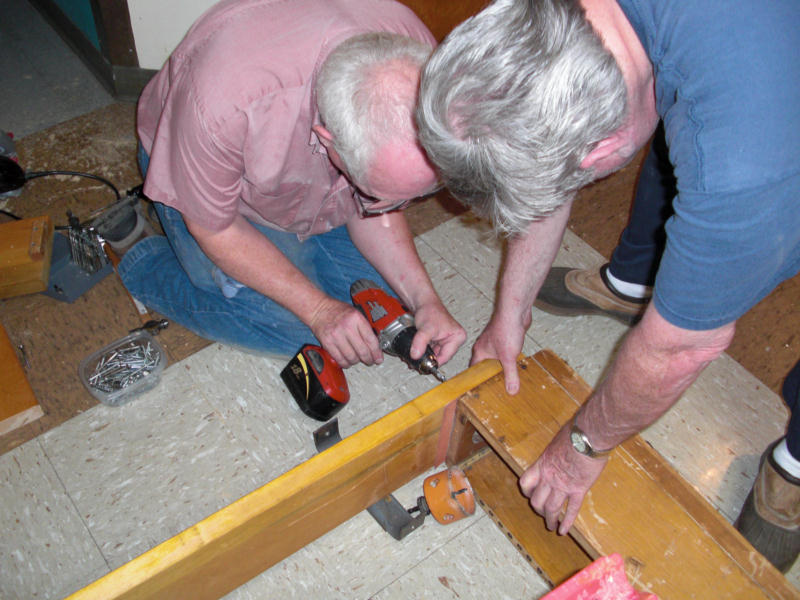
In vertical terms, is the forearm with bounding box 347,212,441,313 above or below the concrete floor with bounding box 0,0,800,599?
above

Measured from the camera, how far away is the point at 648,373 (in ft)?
3.23

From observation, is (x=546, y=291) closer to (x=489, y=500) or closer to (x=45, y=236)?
(x=489, y=500)

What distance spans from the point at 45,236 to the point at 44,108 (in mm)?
1132

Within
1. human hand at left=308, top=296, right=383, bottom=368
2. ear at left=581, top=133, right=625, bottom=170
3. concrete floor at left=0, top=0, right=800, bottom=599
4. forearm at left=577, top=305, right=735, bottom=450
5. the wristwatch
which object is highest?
ear at left=581, top=133, right=625, bottom=170

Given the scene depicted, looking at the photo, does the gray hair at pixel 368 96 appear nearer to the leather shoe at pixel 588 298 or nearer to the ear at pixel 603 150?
the ear at pixel 603 150

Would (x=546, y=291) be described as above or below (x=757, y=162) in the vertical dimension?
below

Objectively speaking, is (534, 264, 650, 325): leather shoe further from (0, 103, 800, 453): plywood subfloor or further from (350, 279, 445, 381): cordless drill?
(350, 279, 445, 381): cordless drill

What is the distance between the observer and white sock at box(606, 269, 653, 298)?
1.97 m

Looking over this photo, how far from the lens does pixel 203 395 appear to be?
74.0 inches

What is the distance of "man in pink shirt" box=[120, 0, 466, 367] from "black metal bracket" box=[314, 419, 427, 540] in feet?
0.73

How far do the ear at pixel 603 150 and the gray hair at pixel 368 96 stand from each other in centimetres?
32

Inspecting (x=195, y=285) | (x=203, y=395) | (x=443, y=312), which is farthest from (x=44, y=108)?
(x=443, y=312)

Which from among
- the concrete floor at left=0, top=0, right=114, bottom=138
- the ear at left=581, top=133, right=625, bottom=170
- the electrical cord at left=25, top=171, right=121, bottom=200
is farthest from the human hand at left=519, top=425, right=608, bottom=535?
the concrete floor at left=0, top=0, right=114, bottom=138

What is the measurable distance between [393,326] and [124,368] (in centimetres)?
93
